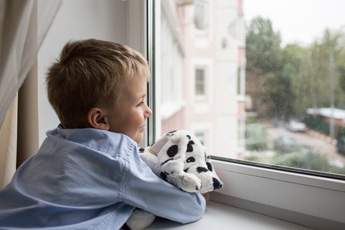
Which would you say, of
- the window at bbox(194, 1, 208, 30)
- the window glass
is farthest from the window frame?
the window glass

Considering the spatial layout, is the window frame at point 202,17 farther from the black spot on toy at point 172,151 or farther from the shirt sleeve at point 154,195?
the shirt sleeve at point 154,195

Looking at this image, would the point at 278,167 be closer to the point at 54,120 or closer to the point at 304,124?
the point at 304,124

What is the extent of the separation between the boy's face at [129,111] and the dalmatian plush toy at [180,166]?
9 centimetres

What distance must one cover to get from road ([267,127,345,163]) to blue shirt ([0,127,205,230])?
15.4 inches

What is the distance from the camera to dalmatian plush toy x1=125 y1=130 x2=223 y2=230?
27.4 inches

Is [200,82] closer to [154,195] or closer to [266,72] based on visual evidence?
[266,72]

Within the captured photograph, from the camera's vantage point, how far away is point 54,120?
3.19ft

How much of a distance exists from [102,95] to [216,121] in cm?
152

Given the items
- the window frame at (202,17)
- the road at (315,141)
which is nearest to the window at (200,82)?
the window frame at (202,17)

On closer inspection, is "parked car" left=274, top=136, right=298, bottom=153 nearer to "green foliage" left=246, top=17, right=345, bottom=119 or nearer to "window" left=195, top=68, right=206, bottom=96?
"green foliage" left=246, top=17, right=345, bottom=119

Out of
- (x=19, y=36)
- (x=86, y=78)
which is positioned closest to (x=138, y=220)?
(x=86, y=78)

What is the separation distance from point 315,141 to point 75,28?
2.65 ft

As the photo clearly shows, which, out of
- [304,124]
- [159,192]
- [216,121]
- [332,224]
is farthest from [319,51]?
[216,121]

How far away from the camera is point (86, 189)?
629 mm
